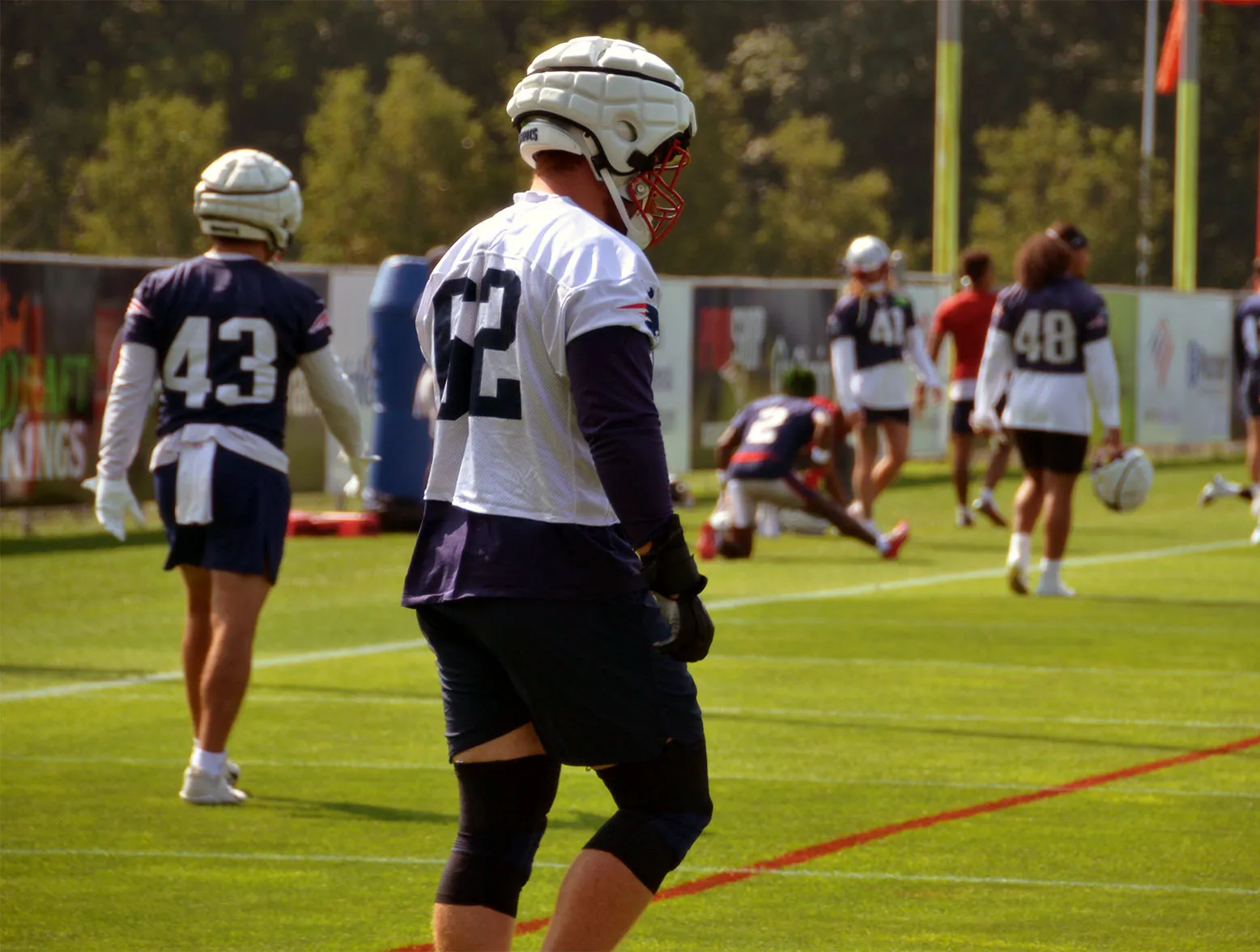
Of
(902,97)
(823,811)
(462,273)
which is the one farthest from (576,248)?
(902,97)

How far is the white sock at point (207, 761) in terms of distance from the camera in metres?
7.40

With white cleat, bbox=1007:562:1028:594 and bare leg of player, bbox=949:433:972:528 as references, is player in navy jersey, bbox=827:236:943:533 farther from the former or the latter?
white cleat, bbox=1007:562:1028:594

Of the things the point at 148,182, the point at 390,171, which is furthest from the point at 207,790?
the point at 390,171

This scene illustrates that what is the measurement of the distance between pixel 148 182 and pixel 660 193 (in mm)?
31070

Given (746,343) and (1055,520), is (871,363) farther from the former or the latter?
(746,343)

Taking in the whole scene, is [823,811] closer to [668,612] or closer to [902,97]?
[668,612]

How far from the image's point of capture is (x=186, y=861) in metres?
6.67

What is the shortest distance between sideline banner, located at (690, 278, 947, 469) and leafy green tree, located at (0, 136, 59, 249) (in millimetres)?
14559

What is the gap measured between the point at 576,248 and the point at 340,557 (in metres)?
11.6

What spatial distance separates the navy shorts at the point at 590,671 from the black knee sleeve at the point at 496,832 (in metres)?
0.11

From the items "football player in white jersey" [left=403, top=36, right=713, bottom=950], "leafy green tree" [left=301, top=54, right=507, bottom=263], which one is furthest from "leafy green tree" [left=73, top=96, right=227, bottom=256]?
"football player in white jersey" [left=403, top=36, right=713, bottom=950]

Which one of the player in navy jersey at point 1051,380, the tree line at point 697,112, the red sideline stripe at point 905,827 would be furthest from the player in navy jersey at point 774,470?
the tree line at point 697,112

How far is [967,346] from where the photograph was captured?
18.4 metres

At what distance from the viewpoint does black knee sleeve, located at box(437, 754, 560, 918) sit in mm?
4293
